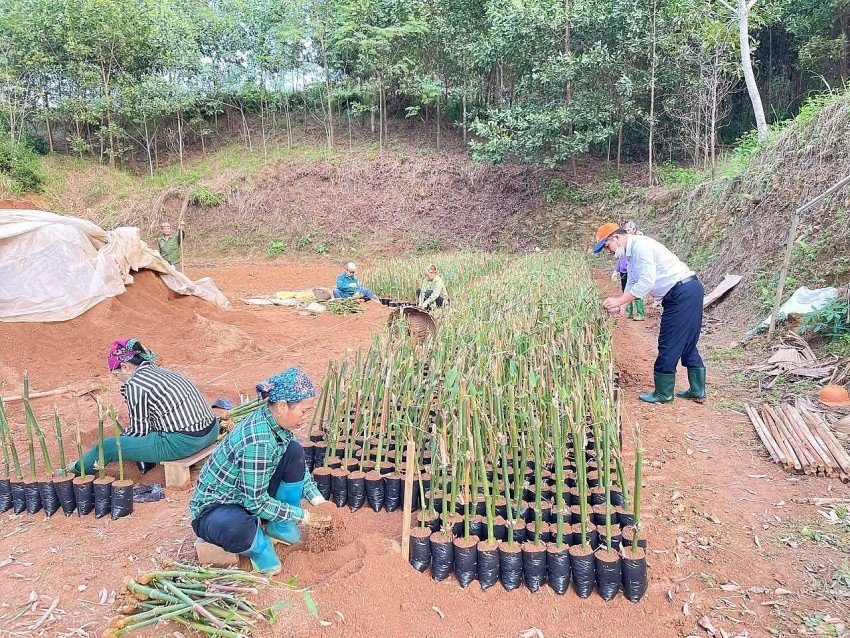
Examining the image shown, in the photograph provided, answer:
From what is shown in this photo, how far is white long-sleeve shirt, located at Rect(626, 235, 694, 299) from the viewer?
171 inches

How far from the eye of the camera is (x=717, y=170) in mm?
11430

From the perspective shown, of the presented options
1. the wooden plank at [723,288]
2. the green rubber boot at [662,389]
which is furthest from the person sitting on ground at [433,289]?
the wooden plank at [723,288]

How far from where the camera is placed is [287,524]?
2566 mm

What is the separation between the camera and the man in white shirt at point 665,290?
4336 millimetres

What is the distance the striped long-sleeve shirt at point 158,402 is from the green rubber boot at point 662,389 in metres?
3.38

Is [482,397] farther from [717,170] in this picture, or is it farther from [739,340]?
[717,170]

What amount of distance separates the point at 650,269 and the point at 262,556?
3.39 m

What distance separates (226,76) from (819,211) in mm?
20929

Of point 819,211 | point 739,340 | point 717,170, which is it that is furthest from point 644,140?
point 739,340

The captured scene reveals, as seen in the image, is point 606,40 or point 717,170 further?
point 606,40

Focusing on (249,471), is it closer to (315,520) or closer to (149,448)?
(315,520)

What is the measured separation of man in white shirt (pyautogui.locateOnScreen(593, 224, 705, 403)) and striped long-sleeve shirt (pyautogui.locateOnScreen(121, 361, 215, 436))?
2961mm

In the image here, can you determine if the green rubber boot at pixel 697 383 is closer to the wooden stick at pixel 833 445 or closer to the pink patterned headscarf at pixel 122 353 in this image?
the wooden stick at pixel 833 445

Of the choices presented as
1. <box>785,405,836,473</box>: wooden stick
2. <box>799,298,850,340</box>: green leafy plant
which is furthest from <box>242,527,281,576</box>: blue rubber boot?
<box>799,298,850,340</box>: green leafy plant
